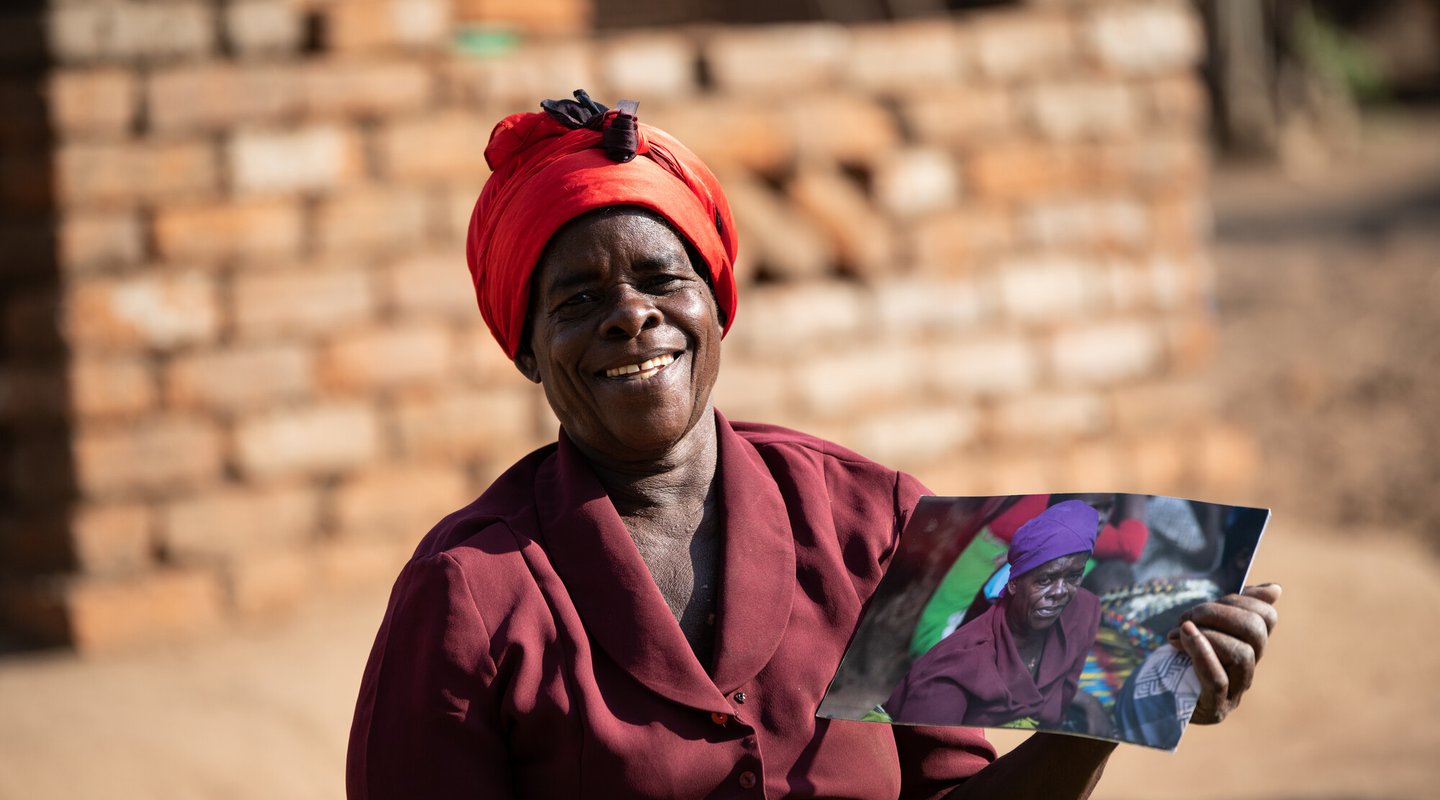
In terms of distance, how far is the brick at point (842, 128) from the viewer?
6098mm

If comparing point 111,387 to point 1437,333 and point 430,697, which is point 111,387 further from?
point 1437,333

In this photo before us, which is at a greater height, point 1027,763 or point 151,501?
point 1027,763

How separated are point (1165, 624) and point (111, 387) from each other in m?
3.91

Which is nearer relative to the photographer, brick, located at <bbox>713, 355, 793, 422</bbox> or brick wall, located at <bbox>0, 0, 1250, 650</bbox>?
brick wall, located at <bbox>0, 0, 1250, 650</bbox>

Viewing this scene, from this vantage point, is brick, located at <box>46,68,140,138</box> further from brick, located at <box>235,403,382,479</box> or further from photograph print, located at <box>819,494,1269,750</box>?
photograph print, located at <box>819,494,1269,750</box>

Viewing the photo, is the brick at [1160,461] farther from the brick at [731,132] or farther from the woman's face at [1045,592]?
the woman's face at [1045,592]

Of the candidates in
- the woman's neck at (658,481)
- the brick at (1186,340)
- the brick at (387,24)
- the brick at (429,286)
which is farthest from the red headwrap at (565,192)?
the brick at (1186,340)

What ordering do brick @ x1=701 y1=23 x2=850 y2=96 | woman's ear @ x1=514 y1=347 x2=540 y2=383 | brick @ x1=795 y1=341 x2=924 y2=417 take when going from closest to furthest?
1. woman's ear @ x1=514 y1=347 x2=540 y2=383
2. brick @ x1=701 y1=23 x2=850 y2=96
3. brick @ x1=795 y1=341 x2=924 y2=417

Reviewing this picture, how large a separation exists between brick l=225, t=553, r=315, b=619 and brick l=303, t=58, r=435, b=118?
1436 millimetres

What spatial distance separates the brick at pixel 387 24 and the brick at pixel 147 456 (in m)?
1.32

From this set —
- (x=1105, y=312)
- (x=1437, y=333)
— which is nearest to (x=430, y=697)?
(x=1105, y=312)

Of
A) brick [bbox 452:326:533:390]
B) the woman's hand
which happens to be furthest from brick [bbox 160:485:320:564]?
the woman's hand

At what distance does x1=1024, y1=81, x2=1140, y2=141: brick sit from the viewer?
21.6 feet

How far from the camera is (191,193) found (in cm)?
509
